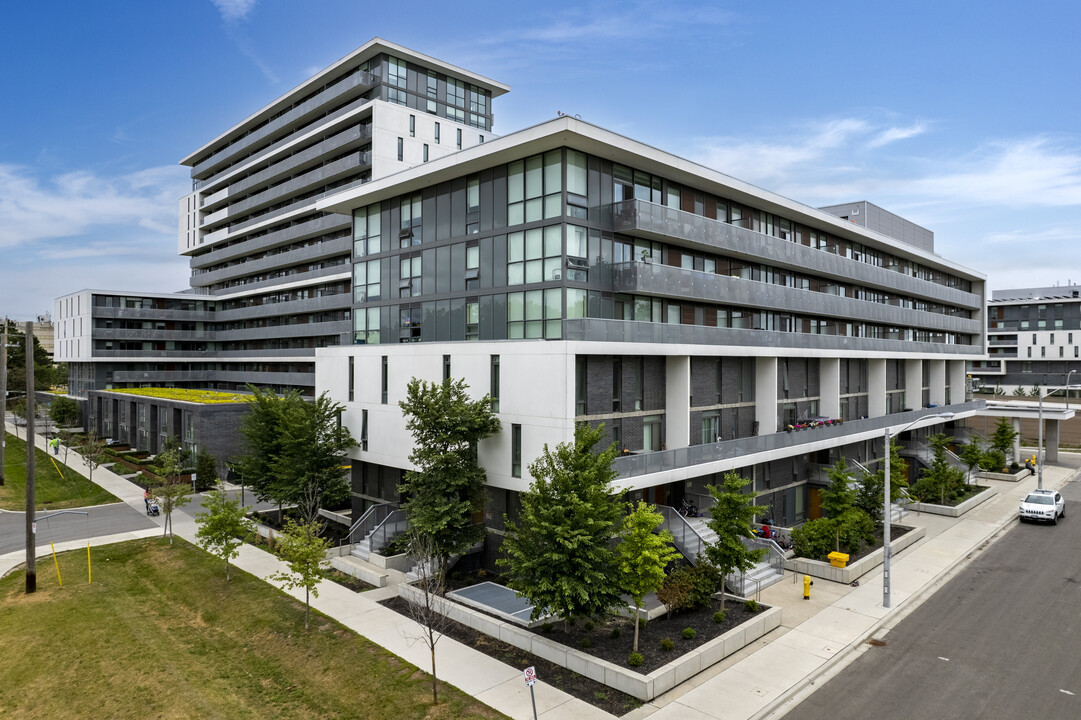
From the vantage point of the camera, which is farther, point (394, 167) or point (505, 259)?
point (394, 167)

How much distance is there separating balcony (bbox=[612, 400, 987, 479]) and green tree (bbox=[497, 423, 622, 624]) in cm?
381

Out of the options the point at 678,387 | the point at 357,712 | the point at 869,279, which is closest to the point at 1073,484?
the point at 869,279

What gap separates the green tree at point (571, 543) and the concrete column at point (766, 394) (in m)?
17.4

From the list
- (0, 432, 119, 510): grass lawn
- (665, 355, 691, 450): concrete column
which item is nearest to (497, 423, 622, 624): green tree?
(665, 355, 691, 450): concrete column

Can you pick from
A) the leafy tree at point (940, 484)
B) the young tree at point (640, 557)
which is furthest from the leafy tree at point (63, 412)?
the leafy tree at point (940, 484)

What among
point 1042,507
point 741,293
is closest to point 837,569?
point 741,293

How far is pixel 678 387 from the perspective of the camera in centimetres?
2906

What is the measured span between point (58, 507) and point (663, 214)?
4000cm

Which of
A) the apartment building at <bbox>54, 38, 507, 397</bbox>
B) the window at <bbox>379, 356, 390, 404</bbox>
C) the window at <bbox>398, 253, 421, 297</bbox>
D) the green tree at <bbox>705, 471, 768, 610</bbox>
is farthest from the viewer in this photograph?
the apartment building at <bbox>54, 38, 507, 397</bbox>

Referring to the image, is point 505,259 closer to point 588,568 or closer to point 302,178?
point 588,568

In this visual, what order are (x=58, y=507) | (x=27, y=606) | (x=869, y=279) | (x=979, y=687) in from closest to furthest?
1. (x=979, y=687)
2. (x=27, y=606)
3. (x=58, y=507)
4. (x=869, y=279)

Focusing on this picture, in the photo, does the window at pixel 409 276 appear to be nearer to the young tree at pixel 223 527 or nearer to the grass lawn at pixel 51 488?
the young tree at pixel 223 527

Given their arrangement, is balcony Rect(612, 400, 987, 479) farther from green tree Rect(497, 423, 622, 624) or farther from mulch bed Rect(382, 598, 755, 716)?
mulch bed Rect(382, 598, 755, 716)

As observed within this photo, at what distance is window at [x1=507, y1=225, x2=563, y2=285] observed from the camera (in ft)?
85.7
